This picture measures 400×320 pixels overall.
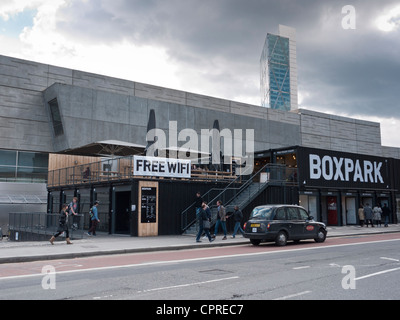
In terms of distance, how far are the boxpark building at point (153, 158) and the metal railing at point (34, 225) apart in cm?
67

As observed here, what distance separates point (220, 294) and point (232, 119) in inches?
1738

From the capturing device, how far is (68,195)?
2878 cm

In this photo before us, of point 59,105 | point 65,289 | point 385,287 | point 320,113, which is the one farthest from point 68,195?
point 320,113

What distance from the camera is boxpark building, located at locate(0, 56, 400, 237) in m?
23.1

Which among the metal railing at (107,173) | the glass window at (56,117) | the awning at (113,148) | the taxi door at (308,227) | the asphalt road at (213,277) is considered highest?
the glass window at (56,117)

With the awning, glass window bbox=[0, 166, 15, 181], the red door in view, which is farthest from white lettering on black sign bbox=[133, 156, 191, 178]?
glass window bbox=[0, 166, 15, 181]

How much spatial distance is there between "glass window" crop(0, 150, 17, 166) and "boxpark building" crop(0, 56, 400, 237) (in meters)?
0.09

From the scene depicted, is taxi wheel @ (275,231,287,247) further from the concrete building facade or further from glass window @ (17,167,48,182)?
glass window @ (17,167,48,182)

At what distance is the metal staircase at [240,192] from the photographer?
23.1 metres

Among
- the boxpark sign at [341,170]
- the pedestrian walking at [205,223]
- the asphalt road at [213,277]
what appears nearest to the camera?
the asphalt road at [213,277]

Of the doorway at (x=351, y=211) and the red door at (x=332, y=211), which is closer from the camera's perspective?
the red door at (x=332, y=211)

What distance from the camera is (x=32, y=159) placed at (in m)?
39.2

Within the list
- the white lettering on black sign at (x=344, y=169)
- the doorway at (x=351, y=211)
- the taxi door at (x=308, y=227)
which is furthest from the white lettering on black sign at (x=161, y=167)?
the doorway at (x=351, y=211)

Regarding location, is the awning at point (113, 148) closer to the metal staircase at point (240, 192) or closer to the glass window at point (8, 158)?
the metal staircase at point (240, 192)
